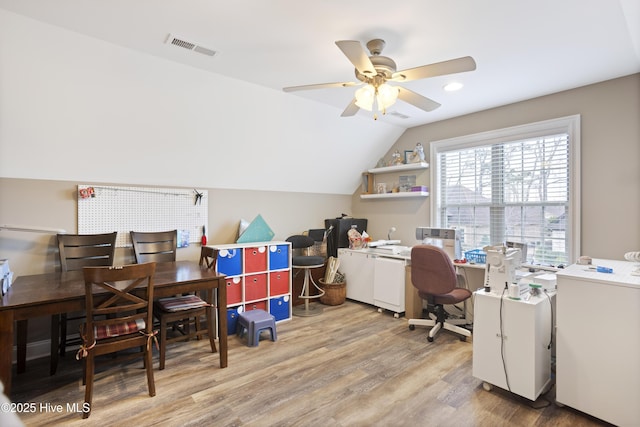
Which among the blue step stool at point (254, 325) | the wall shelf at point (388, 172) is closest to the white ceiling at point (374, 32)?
the wall shelf at point (388, 172)

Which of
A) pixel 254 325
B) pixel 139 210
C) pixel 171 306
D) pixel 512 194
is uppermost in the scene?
pixel 512 194

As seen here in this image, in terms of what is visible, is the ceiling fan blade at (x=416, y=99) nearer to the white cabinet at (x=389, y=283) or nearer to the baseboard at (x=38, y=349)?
the white cabinet at (x=389, y=283)

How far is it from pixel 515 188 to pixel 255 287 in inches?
123

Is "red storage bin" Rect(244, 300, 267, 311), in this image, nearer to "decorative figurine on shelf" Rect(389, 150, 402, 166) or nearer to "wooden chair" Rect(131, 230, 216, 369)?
"wooden chair" Rect(131, 230, 216, 369)

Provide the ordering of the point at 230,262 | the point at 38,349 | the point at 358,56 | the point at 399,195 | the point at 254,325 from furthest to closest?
the point at 399,195
the point at 230,262
the point at 254,325
the point at 38,349
the point at 358,56

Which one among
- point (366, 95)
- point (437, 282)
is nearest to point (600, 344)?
point (437, 282)

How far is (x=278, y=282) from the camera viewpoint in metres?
3.72

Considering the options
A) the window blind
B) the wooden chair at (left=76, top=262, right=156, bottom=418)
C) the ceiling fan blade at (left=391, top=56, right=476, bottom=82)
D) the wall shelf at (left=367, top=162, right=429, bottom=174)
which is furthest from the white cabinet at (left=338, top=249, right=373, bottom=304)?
the wooden chair at (left=76, top=262, right=156, bottom=418)

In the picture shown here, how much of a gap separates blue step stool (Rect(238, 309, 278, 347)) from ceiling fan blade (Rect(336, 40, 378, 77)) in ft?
7.70

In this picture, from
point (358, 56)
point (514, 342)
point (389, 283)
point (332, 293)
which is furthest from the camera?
point (332, 293)

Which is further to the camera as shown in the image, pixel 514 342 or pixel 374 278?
pixel 374 278

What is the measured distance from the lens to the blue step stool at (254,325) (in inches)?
119

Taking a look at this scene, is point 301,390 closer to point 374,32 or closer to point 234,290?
point 234,290

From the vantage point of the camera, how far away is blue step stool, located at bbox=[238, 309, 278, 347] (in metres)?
3.01
